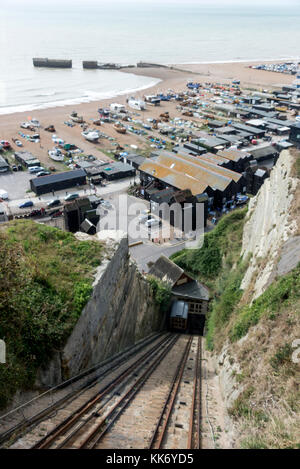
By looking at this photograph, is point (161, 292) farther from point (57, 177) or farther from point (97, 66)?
point (97, 66)

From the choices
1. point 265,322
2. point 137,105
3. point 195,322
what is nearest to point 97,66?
point 137,105

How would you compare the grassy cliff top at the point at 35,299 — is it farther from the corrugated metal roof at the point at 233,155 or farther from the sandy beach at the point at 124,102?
the sandy beach at the point at 124,102

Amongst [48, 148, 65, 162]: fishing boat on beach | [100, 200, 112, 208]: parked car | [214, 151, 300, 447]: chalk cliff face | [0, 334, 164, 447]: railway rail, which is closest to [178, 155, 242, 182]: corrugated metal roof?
[100, 200, 112, 208]: parked car

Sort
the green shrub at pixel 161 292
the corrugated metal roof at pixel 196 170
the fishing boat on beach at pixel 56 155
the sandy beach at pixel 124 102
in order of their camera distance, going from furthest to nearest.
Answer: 1. the sandy beach at pixel 124 102
2. the fishing boat on beach at pixel 56 155
3. the corrugated metal roof at pixel 196 170
4. the green shrub at pixel 161 292

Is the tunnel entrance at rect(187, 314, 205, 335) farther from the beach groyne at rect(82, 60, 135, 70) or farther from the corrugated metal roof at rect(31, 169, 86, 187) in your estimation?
the beach groyne at rect(82, 60, 135, 70)

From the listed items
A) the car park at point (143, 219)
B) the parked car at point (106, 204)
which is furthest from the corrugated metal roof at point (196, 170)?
the parked car at point (106, 204)
